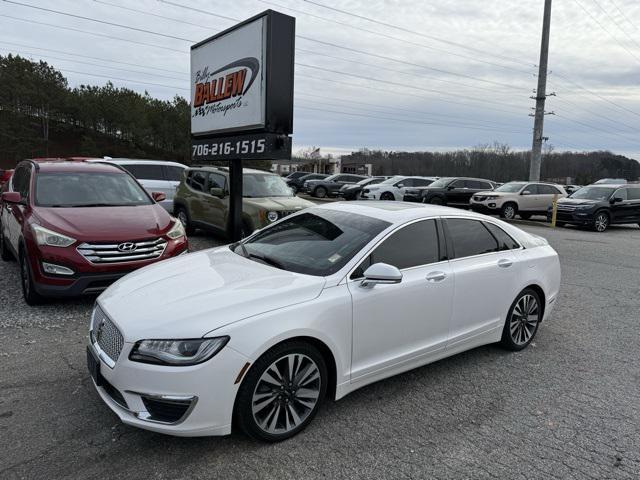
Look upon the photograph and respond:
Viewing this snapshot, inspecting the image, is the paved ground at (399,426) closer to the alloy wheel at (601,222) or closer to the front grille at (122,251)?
the front grille at (122,251)

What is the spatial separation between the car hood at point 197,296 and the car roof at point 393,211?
3.33 feet

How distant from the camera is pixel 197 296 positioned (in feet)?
10.1

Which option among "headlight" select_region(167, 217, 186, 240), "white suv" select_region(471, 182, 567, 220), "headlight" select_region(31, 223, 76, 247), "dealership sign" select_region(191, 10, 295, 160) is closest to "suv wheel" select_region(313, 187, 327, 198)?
"white suv" select_region(471, 182, 567, 220)

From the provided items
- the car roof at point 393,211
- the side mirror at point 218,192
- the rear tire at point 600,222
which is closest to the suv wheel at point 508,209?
the rear tire at point 600,222

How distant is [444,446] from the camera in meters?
3.06

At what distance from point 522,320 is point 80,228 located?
16.2 feet

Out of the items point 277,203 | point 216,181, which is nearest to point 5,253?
point 216,181

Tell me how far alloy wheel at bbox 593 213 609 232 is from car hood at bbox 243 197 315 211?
1234cm

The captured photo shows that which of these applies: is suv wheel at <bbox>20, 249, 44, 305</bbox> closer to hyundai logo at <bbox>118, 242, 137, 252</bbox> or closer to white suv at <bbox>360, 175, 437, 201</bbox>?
hyundai logo at <bbox>118, 242, 137, 252</bbox>

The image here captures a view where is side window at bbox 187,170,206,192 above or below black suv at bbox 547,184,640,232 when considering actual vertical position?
above

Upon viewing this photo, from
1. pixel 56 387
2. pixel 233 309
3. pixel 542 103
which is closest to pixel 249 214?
pixel 56 387

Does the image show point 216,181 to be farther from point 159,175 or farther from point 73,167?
point 73,167

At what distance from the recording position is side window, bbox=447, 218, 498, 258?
4203 millimetres

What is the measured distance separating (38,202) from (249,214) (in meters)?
3.92
